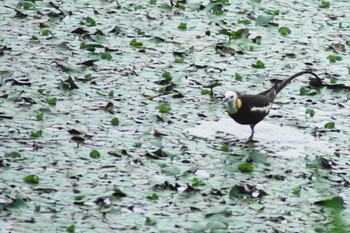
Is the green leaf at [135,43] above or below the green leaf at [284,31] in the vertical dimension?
below

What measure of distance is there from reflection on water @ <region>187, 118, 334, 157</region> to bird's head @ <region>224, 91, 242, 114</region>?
253 millimetres

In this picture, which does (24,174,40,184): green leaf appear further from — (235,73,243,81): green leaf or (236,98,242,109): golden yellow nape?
(235,73,243,81): green leaf

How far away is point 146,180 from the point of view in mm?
5758

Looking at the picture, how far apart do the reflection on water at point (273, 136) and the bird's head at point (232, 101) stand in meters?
0.25

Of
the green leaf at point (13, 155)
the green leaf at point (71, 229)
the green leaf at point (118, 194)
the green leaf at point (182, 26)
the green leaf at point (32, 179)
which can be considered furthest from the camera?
the green leaf at point (182, 26)

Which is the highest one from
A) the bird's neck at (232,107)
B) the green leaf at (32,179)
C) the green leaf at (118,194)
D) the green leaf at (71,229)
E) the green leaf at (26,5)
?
the bird's neck at (232,107)

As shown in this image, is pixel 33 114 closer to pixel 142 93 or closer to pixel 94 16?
pixel 142 93

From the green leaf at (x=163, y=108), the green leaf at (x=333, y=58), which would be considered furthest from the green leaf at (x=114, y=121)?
the green leaf at (x=333, y=58)

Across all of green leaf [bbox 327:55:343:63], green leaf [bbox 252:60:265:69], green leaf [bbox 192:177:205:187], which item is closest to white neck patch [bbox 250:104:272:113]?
green leaf [bbox 192:177:205:187]

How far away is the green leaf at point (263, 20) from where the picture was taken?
9.02 metres

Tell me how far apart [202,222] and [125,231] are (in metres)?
0.46

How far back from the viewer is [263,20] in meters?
9.05

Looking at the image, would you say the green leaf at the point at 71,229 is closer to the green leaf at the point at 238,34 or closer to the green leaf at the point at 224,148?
the green leaf at the point at 224,148

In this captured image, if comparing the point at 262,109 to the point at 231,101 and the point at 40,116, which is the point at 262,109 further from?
the point at 40,116
